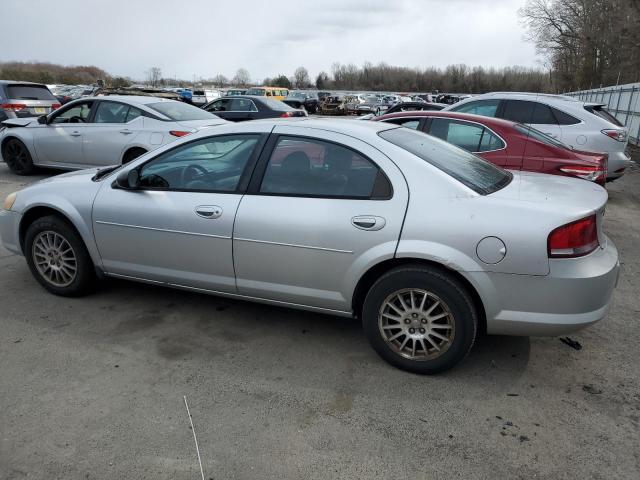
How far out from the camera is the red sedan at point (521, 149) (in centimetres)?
594

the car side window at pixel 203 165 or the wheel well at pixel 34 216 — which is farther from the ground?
the car side window at pixel 203 165

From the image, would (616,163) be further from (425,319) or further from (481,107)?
(425,319)

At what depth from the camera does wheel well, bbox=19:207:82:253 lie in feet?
13.9

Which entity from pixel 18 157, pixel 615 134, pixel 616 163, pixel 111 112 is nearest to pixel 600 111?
pixel 615 134

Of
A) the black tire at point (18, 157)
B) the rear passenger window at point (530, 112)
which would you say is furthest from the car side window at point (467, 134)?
the black tire at point (18, 157)

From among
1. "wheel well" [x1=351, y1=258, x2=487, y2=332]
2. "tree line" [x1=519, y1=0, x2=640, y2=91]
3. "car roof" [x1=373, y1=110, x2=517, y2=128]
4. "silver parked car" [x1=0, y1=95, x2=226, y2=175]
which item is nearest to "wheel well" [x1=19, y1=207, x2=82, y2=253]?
"wheel well" [x1=351, y1=258, x2=487, y2=332]

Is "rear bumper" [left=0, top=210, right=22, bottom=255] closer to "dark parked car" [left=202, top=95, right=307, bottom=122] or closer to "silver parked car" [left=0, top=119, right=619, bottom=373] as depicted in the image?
"silver parked car" [left=0, top=119, right=619, bottom=373]

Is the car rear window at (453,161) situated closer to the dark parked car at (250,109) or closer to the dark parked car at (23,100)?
the dark parked car at (250,109)

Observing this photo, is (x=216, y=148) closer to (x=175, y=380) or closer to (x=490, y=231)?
(x=175, y=380)

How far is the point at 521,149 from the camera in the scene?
6.03 meters

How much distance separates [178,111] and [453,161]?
258 inches

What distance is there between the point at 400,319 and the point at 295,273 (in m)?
0.75

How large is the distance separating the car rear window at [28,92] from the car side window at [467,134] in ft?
37.7

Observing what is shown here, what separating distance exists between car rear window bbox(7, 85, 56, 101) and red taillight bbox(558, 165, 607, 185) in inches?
515
